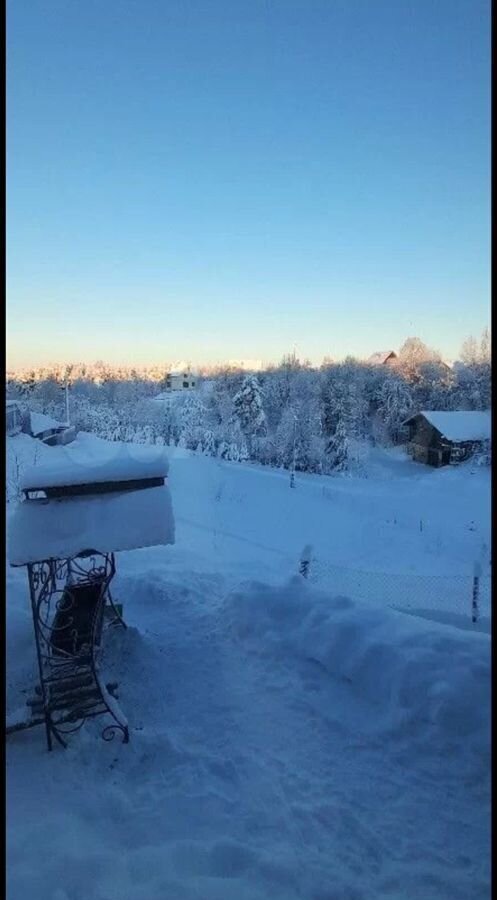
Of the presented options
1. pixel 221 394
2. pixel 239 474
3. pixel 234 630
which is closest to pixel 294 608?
pixel 234 630

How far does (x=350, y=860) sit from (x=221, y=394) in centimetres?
2690

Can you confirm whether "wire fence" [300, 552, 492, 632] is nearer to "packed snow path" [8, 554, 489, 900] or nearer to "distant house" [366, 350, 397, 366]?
"packed snow path" [8, 554, 489, 900]

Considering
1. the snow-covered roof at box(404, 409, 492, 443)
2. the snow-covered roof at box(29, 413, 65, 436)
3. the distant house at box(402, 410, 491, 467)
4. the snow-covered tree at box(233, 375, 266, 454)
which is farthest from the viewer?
the snow-covered tree at box(233, 375, 266, 454)

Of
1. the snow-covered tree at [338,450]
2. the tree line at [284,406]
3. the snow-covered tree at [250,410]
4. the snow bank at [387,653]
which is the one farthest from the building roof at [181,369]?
the snow bank at [387,653]

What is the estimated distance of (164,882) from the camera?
85.3 inches

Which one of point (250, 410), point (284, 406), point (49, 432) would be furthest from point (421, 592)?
point (284, 406)

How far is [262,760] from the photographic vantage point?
304cm

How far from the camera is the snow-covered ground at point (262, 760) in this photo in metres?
2.26

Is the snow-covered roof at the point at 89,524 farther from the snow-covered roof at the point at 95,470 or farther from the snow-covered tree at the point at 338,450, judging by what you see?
the snow-covered tree at the point at 338,450

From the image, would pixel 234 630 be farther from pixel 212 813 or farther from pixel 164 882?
pixel 164 882

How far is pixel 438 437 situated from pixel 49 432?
1235 centimetres

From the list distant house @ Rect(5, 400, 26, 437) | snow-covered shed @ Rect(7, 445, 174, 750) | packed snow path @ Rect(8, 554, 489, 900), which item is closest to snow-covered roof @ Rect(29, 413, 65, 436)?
distant house @ Rect(5, 400, 26, 437)

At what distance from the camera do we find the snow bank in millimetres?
3252

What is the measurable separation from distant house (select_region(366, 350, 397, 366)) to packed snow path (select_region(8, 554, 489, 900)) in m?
22.1
